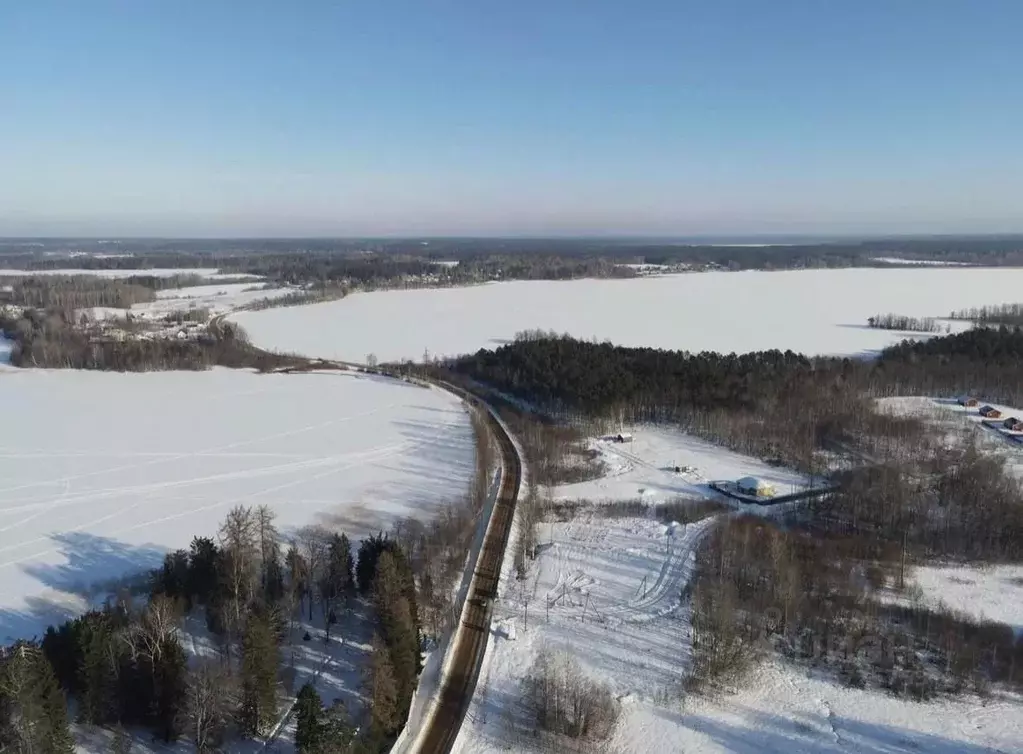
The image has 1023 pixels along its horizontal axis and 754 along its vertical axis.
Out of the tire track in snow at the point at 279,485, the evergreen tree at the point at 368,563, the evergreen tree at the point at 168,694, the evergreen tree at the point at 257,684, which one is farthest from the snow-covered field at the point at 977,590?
the tire track in snow at the point at 279,485

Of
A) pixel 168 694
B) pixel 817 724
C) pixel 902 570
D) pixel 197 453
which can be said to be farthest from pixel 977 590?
pixel 197 453

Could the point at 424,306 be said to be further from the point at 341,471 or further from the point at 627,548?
the point at 627,548

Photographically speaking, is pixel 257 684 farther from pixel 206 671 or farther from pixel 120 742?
pixel 120 742

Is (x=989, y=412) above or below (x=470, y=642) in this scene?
above

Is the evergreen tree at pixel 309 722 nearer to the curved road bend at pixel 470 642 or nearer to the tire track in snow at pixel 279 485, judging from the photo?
the curved road bend at pixel 470 642

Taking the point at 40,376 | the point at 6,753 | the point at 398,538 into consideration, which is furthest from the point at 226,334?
the point at 6,753

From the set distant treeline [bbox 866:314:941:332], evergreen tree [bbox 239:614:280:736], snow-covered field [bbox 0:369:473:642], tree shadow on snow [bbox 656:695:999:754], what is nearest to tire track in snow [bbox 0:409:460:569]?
snow-covered field [bbox 0:369:473:642]
